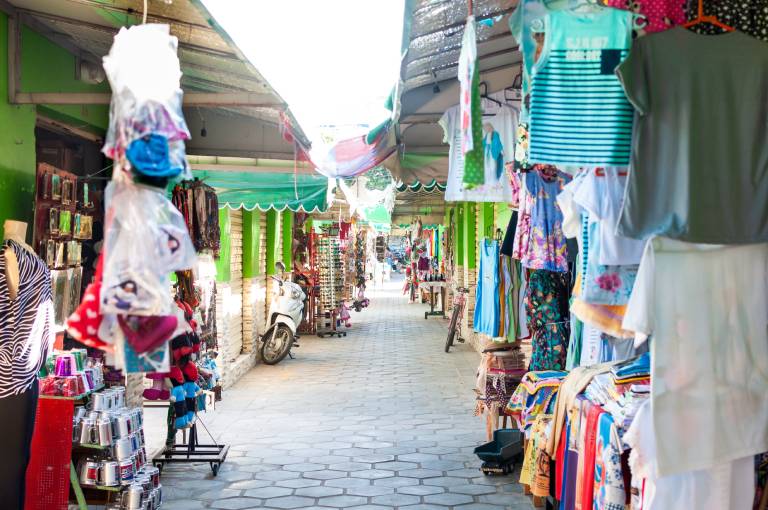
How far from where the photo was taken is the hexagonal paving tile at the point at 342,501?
5859mm

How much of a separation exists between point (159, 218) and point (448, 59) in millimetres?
4170

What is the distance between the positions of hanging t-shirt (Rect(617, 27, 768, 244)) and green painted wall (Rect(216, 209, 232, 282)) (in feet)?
27.5

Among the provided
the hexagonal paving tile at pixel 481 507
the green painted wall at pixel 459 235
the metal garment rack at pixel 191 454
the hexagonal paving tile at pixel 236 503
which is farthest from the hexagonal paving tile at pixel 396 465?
the green painted wall at pixel 459 235

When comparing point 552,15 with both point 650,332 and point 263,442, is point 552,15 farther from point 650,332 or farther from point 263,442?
point 263,442

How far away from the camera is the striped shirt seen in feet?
14.2

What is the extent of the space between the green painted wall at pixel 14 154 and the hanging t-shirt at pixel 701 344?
3936mm

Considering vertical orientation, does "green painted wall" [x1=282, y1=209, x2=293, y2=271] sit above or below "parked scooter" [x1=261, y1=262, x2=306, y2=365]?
above

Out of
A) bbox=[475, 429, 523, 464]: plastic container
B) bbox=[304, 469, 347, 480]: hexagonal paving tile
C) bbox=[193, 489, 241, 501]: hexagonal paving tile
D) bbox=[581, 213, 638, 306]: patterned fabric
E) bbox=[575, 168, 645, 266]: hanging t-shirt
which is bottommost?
bbox=[193, 489, 241, 501]: hexagonal paving tile

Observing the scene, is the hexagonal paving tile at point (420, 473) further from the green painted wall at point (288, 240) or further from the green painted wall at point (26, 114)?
the green painted wall at point (288, 240)

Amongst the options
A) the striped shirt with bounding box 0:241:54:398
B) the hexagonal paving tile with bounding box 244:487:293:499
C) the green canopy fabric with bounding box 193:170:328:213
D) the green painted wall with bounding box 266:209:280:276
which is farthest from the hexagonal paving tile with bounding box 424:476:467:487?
the green painted wall with bounding box 266:209:280:276

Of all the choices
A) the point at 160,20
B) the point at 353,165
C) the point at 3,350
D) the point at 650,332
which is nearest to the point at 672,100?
the point at 650,332

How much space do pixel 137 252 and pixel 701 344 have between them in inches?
82.7

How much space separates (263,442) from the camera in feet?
25.7

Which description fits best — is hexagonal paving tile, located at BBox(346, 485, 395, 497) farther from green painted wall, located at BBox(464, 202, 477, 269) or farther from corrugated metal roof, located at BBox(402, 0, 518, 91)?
green painted wall, located at BBox(464, 202, 477, 269)
